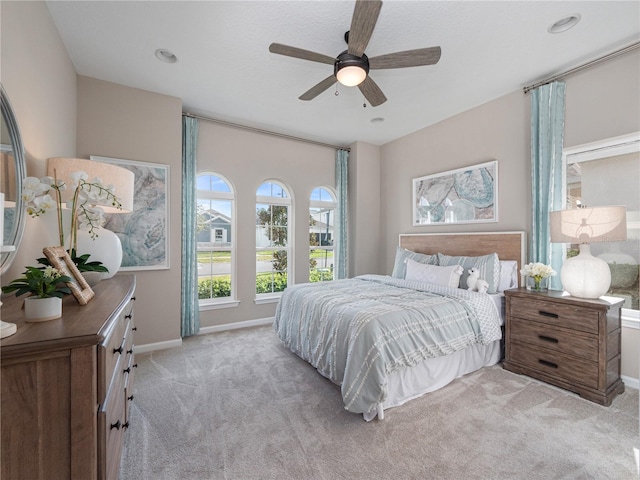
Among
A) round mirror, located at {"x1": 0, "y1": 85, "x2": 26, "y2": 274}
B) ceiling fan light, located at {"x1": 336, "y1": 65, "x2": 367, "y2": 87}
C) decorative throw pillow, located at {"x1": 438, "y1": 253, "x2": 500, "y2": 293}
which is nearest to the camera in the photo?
round mirror, located at {"x1": 0, "y1": 85, "x2": 26, "y2": 274}

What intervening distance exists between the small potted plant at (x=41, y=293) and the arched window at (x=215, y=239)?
3096mm

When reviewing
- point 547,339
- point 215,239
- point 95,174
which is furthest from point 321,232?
point 95,174

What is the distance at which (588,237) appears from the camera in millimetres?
2438

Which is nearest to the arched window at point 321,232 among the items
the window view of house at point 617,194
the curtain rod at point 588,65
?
the curtain rod at point 588,65

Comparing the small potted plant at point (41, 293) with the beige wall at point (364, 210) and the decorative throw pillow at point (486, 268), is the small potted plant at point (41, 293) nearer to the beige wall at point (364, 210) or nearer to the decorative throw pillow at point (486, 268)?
the decorative throw pillow at point (486, 268)

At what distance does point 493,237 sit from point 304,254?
107 inches

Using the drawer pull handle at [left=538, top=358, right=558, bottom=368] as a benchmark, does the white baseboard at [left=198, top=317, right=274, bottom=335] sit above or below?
below

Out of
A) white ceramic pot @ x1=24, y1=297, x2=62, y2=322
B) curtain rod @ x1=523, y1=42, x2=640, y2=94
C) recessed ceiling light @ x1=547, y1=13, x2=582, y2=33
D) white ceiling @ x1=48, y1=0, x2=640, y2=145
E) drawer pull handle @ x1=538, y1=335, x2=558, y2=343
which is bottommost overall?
drawer pull handle @ x1=538, y1=335, x2=558, y2=343

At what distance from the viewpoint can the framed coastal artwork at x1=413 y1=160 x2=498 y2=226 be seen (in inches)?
142

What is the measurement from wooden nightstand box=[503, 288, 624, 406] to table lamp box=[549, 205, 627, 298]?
5.1 inches

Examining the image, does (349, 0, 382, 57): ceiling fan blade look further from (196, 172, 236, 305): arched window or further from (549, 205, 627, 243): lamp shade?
(196, 172, 236, 305): arched window

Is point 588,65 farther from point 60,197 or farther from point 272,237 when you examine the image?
point 60,197

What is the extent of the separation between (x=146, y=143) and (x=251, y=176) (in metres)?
1.42

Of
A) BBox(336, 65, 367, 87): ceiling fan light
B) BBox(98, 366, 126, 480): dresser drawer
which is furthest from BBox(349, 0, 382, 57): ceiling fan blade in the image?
BBox(98, 366, 126, 480): dresser drawer
